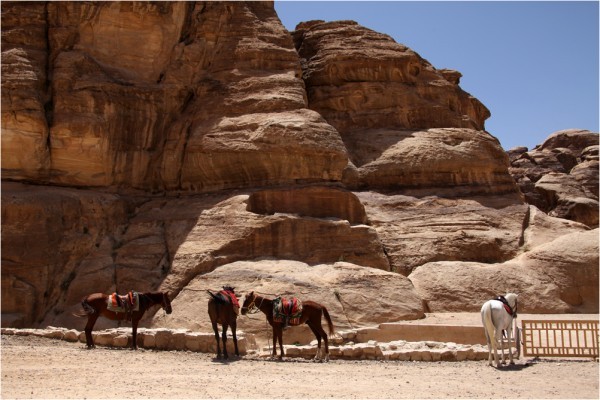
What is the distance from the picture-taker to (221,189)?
87.1 ft

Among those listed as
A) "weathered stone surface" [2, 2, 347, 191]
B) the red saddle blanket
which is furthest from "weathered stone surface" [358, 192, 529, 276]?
the red saddle blanket

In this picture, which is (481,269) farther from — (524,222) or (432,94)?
(432,94)

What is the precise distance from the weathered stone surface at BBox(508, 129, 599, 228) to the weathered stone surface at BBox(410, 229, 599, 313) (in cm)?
2087

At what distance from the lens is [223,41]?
29.5m

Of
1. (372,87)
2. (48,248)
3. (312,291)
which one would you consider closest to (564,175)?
(372,87)

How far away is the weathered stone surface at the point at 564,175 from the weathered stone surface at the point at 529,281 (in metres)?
20.9

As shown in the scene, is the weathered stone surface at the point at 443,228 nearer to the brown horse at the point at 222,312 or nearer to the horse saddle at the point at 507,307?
the horse saddle at the point at 507,307

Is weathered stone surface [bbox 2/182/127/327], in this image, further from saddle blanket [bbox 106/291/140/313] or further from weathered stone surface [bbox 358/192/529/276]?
weathered stone surface [bbox 358/192/529/276]

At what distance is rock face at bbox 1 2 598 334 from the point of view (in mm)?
22766

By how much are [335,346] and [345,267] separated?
4.95 metres

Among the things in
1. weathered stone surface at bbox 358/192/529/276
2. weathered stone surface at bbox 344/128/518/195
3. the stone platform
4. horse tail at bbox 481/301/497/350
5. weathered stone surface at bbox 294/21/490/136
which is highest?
weathered stone surface at bbox 294/21/490/136

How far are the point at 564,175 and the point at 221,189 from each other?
32.5 metres

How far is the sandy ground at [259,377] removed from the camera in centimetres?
1134

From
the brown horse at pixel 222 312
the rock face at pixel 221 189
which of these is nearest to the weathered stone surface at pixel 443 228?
the rock face at pixel 221 189
